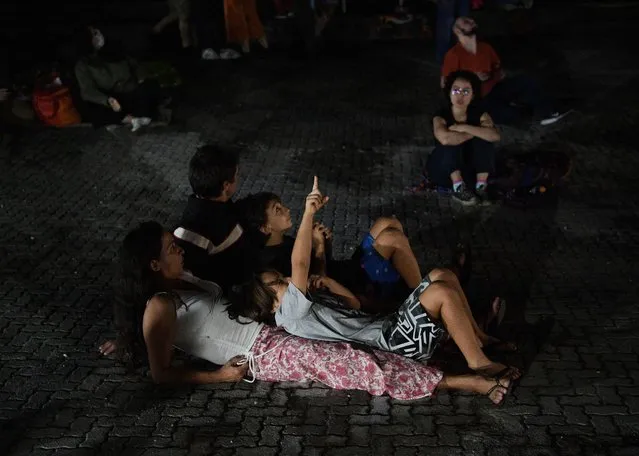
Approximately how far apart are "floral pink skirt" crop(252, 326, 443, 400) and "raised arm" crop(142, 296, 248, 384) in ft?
0.86

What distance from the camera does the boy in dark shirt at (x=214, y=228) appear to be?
14.8ft

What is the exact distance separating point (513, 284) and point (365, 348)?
1927 mm

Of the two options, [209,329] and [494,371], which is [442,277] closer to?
[494,371]

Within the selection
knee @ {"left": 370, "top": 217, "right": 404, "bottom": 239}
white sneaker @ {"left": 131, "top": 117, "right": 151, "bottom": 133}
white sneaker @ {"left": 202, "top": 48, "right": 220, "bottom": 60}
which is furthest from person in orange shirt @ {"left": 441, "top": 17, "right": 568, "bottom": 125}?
white sneaker @ {"left": 202, "top": 48, "right": 220, "bottom": 60}

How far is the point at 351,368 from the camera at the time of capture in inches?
159

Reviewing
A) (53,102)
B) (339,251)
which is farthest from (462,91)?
(53,102)

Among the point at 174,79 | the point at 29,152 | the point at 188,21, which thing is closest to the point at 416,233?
the point at 29,152

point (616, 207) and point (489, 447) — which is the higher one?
point (489, 447)

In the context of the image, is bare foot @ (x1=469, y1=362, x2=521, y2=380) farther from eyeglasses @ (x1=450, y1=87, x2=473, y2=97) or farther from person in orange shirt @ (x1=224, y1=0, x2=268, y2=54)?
person in orange shirt @ (x1=224, y1=0, x2=268, y2=54)

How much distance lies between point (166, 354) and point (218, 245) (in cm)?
85

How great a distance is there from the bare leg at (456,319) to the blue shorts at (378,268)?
0.76 meters

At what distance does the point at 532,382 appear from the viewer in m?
4.29

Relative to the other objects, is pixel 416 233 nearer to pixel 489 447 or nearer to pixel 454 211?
pixel 454 211

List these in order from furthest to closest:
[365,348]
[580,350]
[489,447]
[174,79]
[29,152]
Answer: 1. [174,79]
2. [29,152]
3. [580,350]
4. [365,348]
5. [489,447]
